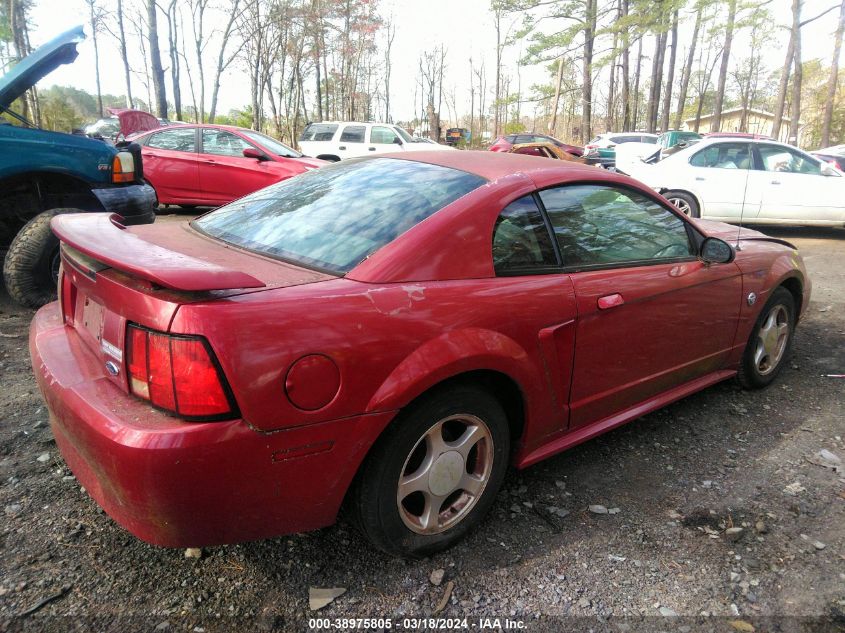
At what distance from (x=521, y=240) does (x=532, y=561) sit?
1226mm

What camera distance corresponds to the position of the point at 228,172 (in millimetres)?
9445

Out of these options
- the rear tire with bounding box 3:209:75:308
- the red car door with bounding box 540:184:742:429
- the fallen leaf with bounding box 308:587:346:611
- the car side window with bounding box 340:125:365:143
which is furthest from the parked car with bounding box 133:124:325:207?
the fallen leaf with bounding box 308:587:346:611

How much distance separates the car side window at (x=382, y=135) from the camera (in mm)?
16125

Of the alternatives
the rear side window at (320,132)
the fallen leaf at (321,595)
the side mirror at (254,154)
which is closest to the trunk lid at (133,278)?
the fallen leaf at (321,595)

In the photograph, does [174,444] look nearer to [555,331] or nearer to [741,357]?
[555,331]

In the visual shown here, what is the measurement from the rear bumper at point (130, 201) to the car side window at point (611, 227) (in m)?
3.77

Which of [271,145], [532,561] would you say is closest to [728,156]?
[271,145]

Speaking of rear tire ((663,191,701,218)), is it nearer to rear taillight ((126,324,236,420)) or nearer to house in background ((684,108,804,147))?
rear taillight ((126,324,236,420))

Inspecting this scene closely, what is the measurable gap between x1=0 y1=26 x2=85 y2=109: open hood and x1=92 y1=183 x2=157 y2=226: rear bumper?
1.00 meters

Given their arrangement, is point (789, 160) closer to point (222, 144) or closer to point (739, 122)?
point (222, 144)

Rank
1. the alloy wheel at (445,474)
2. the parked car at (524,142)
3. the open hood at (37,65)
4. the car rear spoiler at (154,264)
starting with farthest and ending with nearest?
the parked car at (524,142) < the open hood at (37,65) < the alloy wheel at (445,474) < the car rear spoiler at (154,264)

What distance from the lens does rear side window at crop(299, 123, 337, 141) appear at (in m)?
16.4

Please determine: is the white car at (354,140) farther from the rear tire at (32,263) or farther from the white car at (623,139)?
the white car at (623,139)

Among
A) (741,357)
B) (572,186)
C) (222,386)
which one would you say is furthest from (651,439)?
(222,386)
